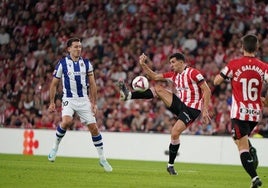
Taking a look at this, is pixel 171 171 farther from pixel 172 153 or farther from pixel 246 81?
pixel 246 81

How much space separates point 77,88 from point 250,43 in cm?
498

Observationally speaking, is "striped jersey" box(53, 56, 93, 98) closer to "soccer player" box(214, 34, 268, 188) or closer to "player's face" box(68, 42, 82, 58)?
"player's face" box(68, 42, 82, 58)

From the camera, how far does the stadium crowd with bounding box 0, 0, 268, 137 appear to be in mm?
23609

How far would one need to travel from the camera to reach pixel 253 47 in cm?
1131

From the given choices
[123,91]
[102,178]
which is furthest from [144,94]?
[102,178]

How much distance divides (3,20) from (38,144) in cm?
820

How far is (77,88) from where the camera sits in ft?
50.4

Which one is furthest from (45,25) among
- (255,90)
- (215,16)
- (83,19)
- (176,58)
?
(255,90)

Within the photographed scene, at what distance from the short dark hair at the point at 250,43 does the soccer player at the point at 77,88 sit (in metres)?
4.55

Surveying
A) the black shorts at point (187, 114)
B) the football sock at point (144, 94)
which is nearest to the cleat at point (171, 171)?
the black shorts at point (187, 114)

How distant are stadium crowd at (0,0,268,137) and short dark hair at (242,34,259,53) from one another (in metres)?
10.5

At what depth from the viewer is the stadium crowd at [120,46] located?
2361cm

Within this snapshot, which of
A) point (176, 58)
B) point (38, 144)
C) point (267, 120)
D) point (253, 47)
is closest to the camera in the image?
point (253, 47)

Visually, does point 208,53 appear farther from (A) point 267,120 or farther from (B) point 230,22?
(A) point 267,120
